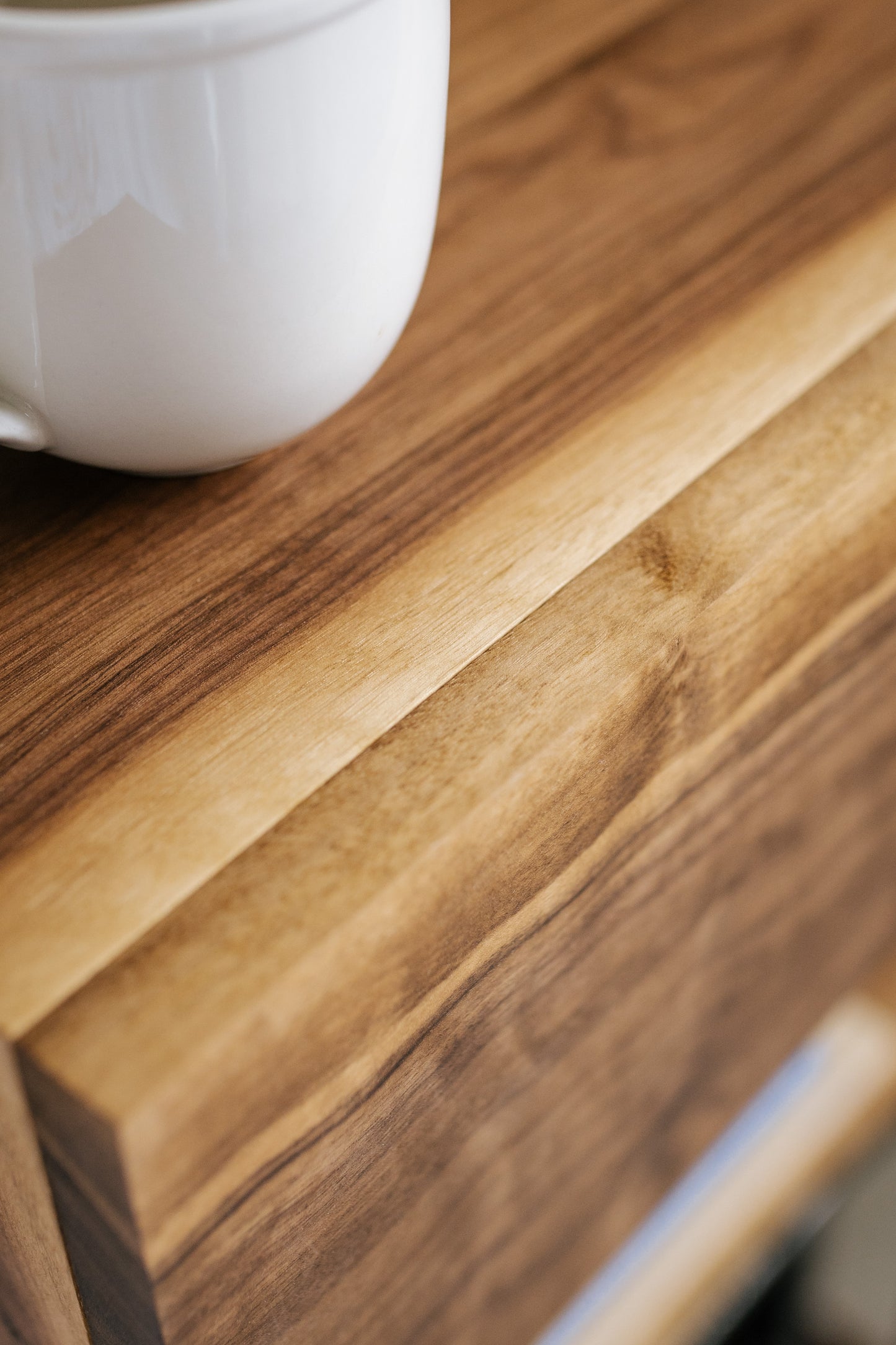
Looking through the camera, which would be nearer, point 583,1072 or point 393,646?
point 393,646

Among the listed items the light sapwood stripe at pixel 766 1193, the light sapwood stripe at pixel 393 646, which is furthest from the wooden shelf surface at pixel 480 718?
the light sapwood stripe at pixel 766 1193

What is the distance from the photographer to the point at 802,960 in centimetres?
46

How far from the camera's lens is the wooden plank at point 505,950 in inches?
8.3

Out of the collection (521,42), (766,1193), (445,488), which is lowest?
(766,1193)

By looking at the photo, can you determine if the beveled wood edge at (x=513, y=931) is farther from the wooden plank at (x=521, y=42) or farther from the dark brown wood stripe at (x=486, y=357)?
the wooden plank at (x=521, y=42)

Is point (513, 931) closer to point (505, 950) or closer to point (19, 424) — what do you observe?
point (505, 950)

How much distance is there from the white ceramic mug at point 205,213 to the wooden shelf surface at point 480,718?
0.11ft

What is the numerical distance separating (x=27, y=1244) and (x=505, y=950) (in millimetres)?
116

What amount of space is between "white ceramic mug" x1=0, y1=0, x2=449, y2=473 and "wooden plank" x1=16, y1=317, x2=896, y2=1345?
0.24 feet

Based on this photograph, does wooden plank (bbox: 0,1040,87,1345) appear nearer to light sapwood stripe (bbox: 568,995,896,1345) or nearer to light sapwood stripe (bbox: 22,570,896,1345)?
light sapwood stripe (bbox: 22,570,896,1345)

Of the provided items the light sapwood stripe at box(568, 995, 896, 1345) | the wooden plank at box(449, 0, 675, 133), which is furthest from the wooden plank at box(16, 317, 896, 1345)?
the light sapwood stripe at box(568, 995, 896, 1345)

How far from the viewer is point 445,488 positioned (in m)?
0.29

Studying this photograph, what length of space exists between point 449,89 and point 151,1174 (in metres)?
0.34

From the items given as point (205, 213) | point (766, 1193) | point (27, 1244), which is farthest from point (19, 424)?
point (766, 1193)
